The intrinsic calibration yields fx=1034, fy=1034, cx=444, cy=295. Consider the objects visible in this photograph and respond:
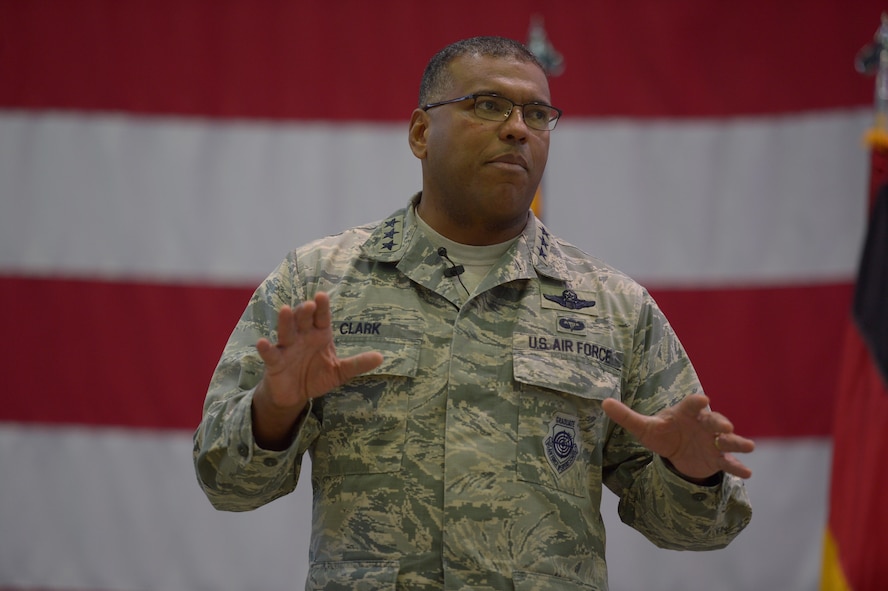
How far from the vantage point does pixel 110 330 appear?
3.42 meters

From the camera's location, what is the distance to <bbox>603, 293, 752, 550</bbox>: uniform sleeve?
1.66m

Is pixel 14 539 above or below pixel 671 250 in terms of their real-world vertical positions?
below

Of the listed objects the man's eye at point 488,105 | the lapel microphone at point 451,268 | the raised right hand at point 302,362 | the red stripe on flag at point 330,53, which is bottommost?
the raised right hand at point 302,362

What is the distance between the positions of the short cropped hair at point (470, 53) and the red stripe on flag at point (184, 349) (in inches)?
63.4

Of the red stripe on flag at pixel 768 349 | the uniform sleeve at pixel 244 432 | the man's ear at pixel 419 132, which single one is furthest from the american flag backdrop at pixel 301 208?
the uniform sleeve at pixel 244 432

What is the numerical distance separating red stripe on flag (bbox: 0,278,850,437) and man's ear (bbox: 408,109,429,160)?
155cm

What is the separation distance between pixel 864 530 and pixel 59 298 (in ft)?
8.44

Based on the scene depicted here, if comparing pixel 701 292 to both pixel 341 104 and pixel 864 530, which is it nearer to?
pixel 864 530

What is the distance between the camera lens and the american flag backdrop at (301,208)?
10.9 feet

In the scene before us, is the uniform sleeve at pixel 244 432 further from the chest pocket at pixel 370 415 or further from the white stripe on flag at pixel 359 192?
the white stripe on flag at pixel 359 192

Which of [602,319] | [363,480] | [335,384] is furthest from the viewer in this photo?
[602,319]

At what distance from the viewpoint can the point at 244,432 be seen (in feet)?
5.05

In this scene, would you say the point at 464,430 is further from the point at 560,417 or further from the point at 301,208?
the point at 301,208

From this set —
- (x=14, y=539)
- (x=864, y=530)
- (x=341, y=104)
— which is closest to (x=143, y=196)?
(x=341, y=104)
